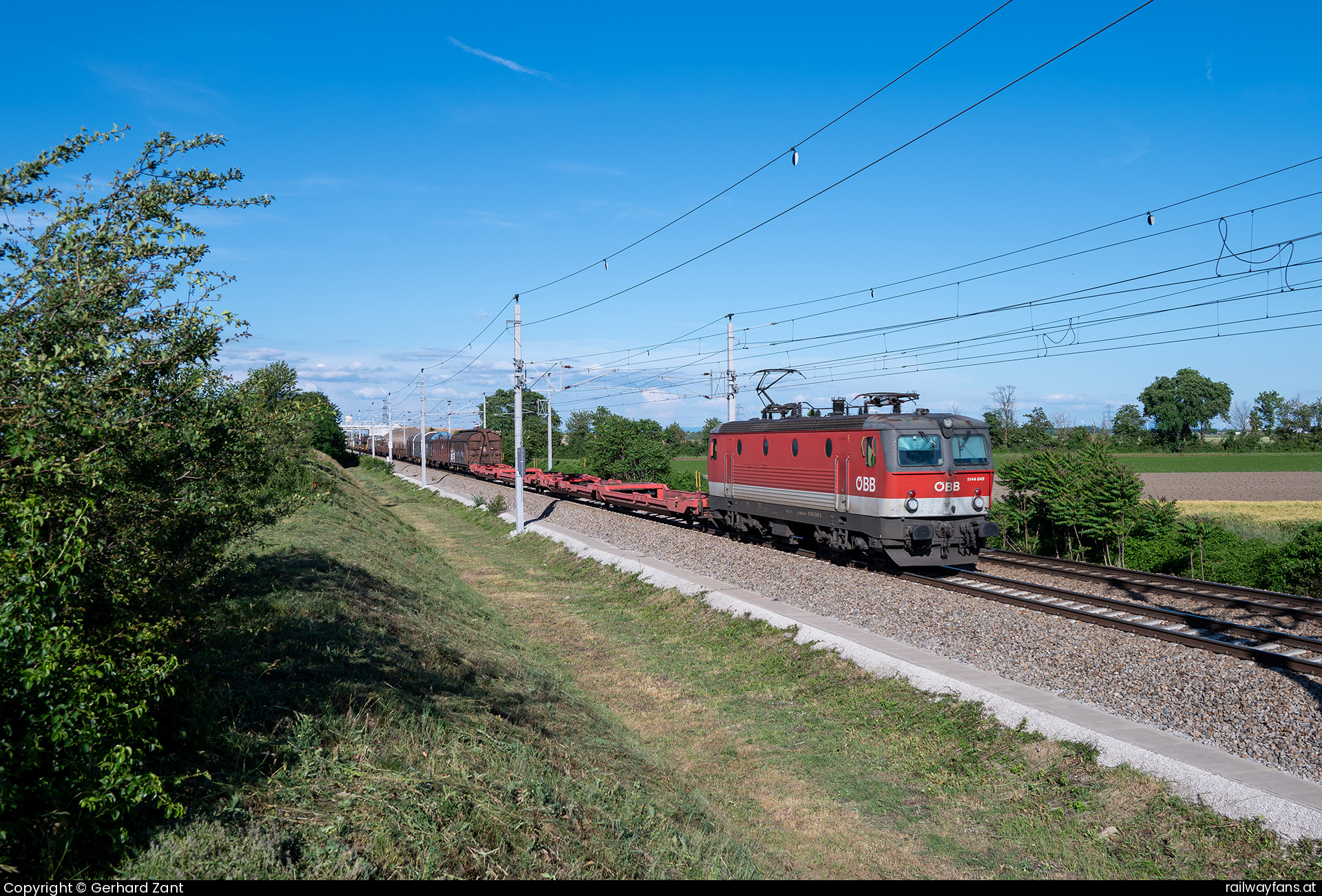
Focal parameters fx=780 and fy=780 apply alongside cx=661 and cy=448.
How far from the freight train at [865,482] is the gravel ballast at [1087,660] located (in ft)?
3.61

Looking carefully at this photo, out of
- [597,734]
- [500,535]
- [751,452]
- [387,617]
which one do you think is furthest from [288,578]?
[500,535]

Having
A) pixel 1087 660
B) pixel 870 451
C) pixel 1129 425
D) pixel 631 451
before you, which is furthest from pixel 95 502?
pixel 1129 425

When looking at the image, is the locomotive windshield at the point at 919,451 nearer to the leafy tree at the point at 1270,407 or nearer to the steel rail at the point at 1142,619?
the steel rail at the point at 1142,619

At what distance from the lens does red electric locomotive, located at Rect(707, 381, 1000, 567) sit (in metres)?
16.5

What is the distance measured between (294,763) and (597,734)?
12.6 ft

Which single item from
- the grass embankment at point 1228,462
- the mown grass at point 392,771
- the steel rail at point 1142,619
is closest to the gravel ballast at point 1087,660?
the steel rail at point 1142,619

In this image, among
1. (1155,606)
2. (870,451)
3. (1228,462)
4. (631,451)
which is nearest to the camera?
(1155,606)

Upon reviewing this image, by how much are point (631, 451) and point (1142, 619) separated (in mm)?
31781

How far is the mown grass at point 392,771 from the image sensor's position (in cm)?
455

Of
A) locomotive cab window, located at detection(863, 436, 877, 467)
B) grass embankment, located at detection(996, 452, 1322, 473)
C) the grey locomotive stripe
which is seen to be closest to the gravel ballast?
the grey locomotive stripe

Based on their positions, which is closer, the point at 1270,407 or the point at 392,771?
the point at 392,771

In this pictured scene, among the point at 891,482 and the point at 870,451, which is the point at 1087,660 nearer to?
the point at 891,482

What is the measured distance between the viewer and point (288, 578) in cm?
1175

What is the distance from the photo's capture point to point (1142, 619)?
12.5 m
